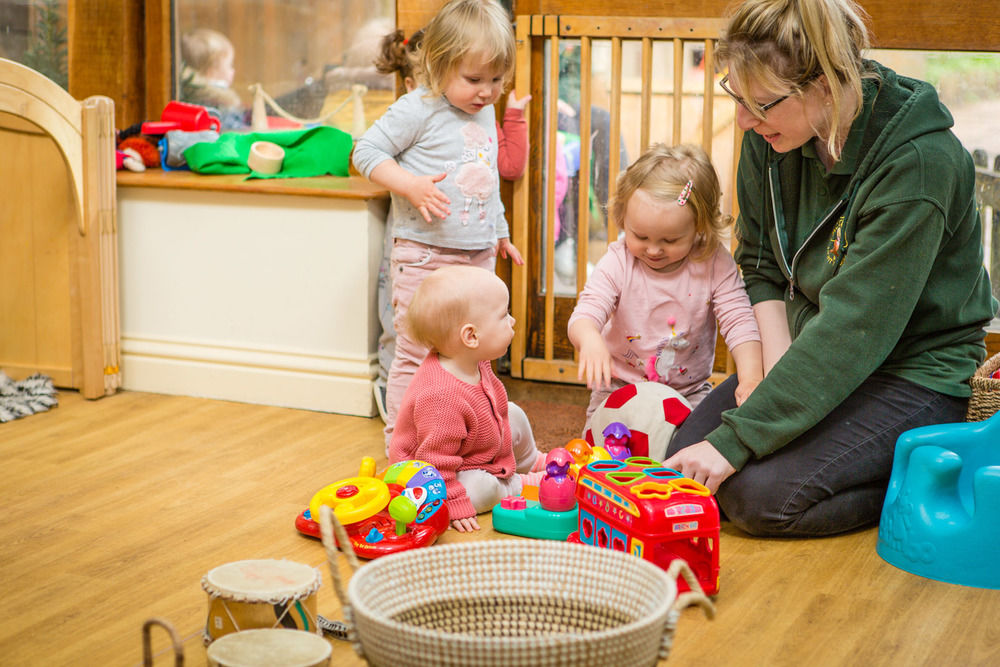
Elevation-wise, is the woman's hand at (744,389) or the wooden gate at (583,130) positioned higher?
the wooden gate at (583,130)

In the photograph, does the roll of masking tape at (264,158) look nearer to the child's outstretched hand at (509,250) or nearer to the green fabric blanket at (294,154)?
the green fabric blanket at (294,154)

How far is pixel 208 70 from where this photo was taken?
3125 millimetres

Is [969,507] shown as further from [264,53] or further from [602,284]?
[264,53]

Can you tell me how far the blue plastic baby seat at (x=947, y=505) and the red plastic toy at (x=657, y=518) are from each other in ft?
1.07

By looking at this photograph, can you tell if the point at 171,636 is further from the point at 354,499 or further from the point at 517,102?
the point at 517,102

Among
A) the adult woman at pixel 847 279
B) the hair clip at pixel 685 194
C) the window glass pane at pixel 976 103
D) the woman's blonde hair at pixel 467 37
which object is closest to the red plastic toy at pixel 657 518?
the adult woman at pixel 847 279

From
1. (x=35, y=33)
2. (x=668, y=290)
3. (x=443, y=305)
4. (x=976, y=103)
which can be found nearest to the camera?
(x=443, y=305)

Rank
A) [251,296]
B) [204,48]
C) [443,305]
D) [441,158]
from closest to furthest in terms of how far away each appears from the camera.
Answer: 1. [443,305]
2. [441,158]
3. [251,296]
4. [204,48]

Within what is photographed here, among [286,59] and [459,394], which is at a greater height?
[286,59]

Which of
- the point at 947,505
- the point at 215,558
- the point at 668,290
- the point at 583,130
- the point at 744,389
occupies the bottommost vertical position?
the point at 215,558

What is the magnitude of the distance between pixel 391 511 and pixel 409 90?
1.18 meters

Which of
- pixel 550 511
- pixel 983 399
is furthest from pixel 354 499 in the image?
pixel 983 399

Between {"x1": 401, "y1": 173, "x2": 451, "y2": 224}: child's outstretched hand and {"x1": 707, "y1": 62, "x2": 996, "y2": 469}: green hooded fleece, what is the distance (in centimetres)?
70

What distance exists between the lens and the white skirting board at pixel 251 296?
254 centimetres
